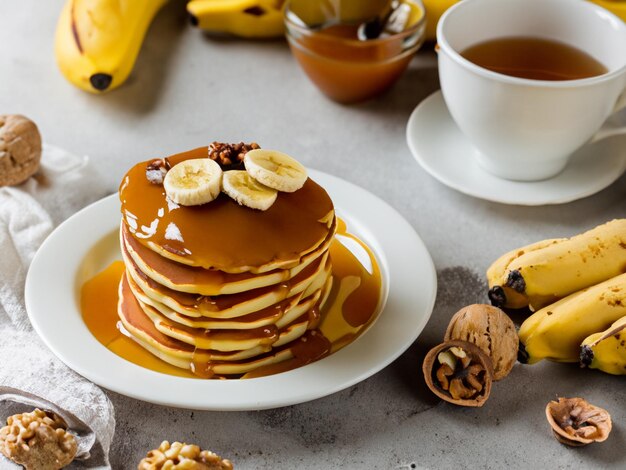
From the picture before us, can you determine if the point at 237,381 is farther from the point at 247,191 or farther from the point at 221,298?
the point at 247,191

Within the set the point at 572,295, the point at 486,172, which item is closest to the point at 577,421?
the point at 572,295

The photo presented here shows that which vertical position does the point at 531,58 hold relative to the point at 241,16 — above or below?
above

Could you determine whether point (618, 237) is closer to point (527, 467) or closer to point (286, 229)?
point (527, 467)

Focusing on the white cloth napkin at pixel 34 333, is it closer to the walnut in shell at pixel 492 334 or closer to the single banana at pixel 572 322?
the walnut in shell at pixel 492 334

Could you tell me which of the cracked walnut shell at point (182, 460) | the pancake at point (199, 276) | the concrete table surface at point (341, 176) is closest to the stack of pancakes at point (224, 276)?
the pancake at point (199, 276)

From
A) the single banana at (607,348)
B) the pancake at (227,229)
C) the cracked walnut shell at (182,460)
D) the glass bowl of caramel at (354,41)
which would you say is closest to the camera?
the cracked walnut shell at (182,460)

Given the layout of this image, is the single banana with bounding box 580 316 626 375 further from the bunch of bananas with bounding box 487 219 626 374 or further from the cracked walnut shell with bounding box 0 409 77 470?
the cracked walnut shell with bounding box 0 409 77 470
